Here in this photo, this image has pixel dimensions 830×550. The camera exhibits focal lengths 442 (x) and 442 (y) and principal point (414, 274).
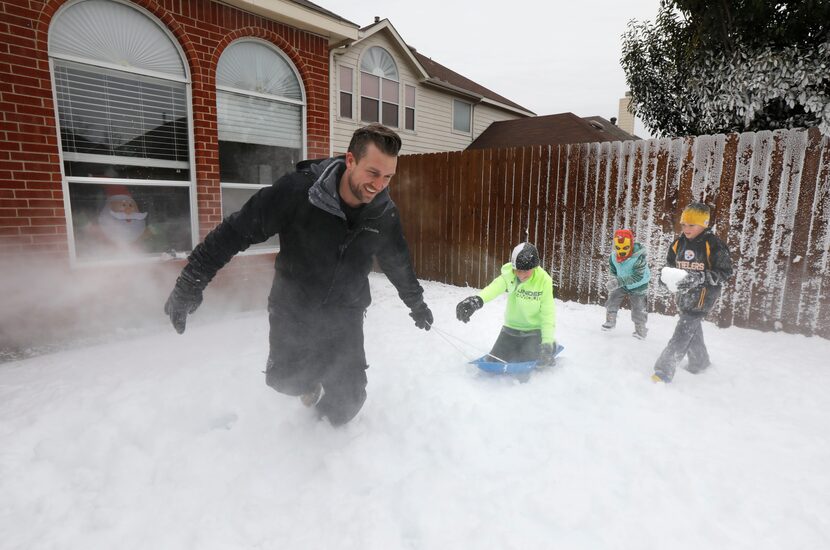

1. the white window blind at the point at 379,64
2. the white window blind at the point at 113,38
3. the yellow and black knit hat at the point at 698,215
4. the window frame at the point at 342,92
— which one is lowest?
the yellow and black knit hat at the point at 698,215

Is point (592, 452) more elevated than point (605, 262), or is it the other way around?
point (605, 262)

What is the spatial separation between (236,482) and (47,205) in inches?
159

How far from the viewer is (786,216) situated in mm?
4914

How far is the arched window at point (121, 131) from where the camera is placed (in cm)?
485

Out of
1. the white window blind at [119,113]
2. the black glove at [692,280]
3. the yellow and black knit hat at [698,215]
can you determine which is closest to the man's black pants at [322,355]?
the black glove at [692,280]

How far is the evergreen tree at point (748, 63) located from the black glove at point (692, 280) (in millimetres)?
6977

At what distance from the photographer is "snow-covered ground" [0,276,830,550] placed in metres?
2.19

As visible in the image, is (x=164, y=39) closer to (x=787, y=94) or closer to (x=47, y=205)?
(x=47, y=205)

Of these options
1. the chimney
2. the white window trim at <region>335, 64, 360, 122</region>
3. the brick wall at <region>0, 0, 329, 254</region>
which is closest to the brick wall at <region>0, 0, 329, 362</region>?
the brick wall at <region>0, 0, 329, 254</region>

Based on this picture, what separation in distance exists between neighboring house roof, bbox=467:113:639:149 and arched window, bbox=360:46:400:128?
4.26 metres

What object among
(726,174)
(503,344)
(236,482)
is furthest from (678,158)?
(236,482)

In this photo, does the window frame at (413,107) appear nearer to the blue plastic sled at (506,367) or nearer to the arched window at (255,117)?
the arched window at (255,117)

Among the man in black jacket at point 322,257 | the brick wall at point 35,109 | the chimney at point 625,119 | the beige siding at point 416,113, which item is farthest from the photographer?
the chimney at point 625,119

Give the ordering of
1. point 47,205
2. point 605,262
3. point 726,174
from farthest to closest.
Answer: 1. point 605,262
2. point 726,174
3. point 47,205
